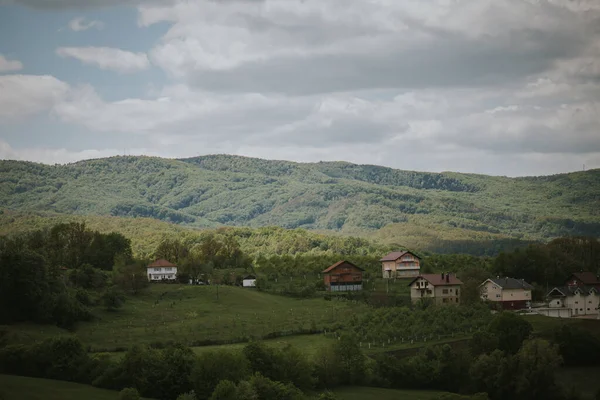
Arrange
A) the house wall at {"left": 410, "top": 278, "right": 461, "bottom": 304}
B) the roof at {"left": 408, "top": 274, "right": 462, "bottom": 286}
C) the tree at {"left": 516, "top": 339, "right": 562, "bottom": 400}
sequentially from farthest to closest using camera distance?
1. the roof at {"left": 408, "top": 274, "right": 462, "bottom": 286}
2. the house wall at {"left": 410, "top": 278, "right": 461, "bottom": 304}
3. the tree at {"left": 516, "top": 339, "right": 562, "bottom": 400}

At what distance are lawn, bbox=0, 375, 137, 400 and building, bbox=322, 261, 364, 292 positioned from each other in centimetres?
4725

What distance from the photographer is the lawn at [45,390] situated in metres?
44.2

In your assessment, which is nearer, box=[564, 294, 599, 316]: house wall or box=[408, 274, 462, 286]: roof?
box=[564, 294, 599, 316]: house wall

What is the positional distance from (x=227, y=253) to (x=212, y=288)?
30.5 m

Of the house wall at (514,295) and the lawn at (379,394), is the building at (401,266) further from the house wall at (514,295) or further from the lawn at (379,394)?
the lawn at (379,394)

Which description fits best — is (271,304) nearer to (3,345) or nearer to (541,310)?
(541,310)

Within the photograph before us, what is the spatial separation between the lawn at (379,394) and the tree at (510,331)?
854 centimetres

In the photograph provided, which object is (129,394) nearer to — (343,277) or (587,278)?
(343,277)

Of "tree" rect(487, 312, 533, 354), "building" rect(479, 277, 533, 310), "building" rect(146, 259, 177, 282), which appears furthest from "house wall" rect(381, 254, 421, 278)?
"tree" rect(487, 312, 533, 354)

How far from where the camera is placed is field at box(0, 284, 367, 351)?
62688 mm

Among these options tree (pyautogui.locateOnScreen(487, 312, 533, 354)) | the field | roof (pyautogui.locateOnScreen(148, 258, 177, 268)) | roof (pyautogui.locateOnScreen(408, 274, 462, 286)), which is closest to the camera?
tree (pyautogui.locateOnScreen(487, 312, 533, 354))

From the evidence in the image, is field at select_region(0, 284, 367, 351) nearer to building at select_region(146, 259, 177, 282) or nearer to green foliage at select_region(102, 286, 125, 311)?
green foliage at select_region(102, 286, 125, 311)

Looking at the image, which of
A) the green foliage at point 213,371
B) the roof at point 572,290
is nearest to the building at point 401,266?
the roof at point 572,290

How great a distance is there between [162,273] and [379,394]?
50.6 m
